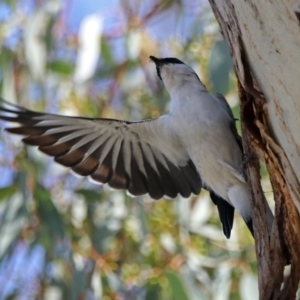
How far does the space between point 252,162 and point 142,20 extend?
1537 millimetres

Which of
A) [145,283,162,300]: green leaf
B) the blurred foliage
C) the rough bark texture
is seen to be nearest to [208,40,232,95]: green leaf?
the blurred foliage

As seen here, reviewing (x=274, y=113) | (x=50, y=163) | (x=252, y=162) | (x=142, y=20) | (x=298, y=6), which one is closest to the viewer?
(x=298, y=6)

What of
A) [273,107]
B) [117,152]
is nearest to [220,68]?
[117,152]

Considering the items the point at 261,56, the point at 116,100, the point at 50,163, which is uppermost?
the point at 116,100

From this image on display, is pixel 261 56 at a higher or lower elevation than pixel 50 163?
lower

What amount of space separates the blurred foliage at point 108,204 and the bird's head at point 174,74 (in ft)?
0.66

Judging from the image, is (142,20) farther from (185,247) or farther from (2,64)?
(185,247)

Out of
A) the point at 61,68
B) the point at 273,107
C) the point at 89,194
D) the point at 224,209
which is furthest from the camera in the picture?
the point at 61,68

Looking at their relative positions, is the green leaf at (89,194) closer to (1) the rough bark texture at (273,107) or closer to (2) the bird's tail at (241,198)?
(2) the bird's tail at (241,198)

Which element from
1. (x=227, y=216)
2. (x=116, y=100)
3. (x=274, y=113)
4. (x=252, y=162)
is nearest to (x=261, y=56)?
(x=274, y=113)

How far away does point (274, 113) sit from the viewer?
4.10 ft

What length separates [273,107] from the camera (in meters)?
1.25

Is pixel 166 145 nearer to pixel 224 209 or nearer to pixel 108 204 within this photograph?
pixel 224 209

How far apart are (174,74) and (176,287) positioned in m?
0.63
